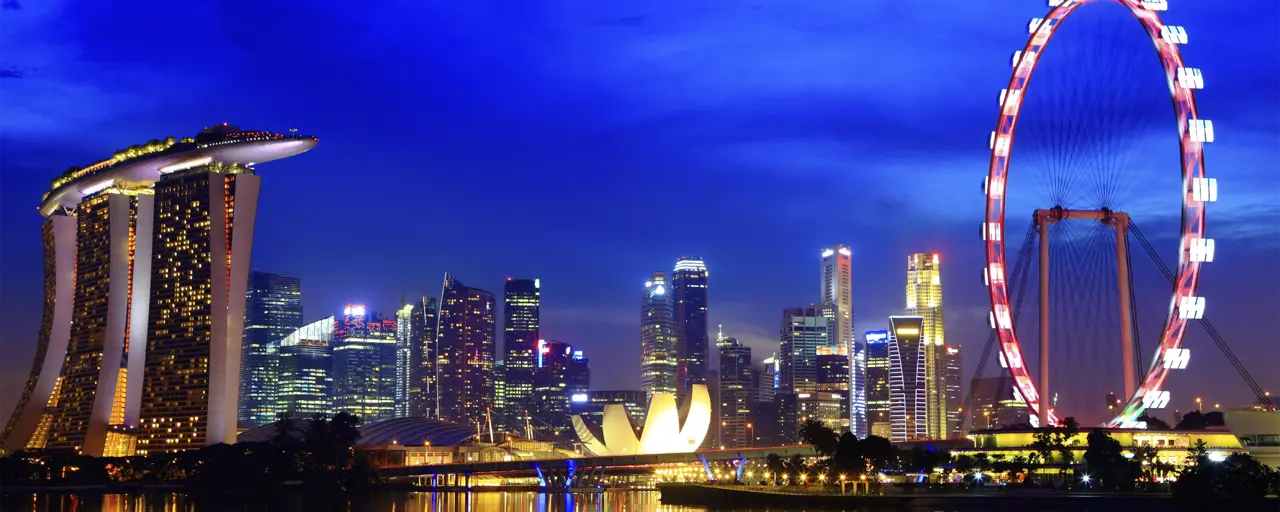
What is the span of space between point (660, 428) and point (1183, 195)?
92.8m

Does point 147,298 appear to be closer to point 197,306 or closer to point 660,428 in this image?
point 197,306

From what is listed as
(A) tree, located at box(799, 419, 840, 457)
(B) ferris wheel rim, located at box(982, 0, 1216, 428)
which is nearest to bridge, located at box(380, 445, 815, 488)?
(A) tree, located at box(799, 419, 840, 457)

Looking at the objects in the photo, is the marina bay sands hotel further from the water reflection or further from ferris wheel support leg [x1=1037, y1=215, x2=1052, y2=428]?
ferris wheel support leg [x1=1037, y1=215, x2=1052, y2=428]

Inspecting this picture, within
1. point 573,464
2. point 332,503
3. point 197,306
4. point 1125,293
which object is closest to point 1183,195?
point 1125,293

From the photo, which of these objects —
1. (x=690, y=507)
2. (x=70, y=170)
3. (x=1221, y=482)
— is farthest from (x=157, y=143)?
(x=1221, y=482)

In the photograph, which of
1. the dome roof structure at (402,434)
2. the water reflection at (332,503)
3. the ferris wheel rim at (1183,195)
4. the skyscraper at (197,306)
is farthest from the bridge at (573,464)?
the ferris wheel rim at (1183,195)

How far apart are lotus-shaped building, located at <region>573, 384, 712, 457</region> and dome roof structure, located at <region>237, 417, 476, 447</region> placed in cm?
2333

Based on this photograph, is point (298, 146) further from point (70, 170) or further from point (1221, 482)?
point (1221, 482)

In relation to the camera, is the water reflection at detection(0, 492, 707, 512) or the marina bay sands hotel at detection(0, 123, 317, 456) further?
the marina bay sands hotel at detection(0, 123, 317, 456)

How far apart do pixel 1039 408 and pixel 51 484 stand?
10720 cm

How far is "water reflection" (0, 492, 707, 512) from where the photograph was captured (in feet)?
388

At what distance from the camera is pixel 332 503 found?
428ft

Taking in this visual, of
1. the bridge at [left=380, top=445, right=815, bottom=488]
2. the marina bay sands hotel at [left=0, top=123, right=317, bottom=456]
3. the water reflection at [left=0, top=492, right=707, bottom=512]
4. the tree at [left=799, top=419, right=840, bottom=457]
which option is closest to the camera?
the water reflection at [left=0, top=492, right=707, bottom=512]

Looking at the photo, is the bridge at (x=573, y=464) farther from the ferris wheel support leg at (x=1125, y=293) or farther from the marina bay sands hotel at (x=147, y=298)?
the ferris wheel support leg at (x=1125, y=293)
